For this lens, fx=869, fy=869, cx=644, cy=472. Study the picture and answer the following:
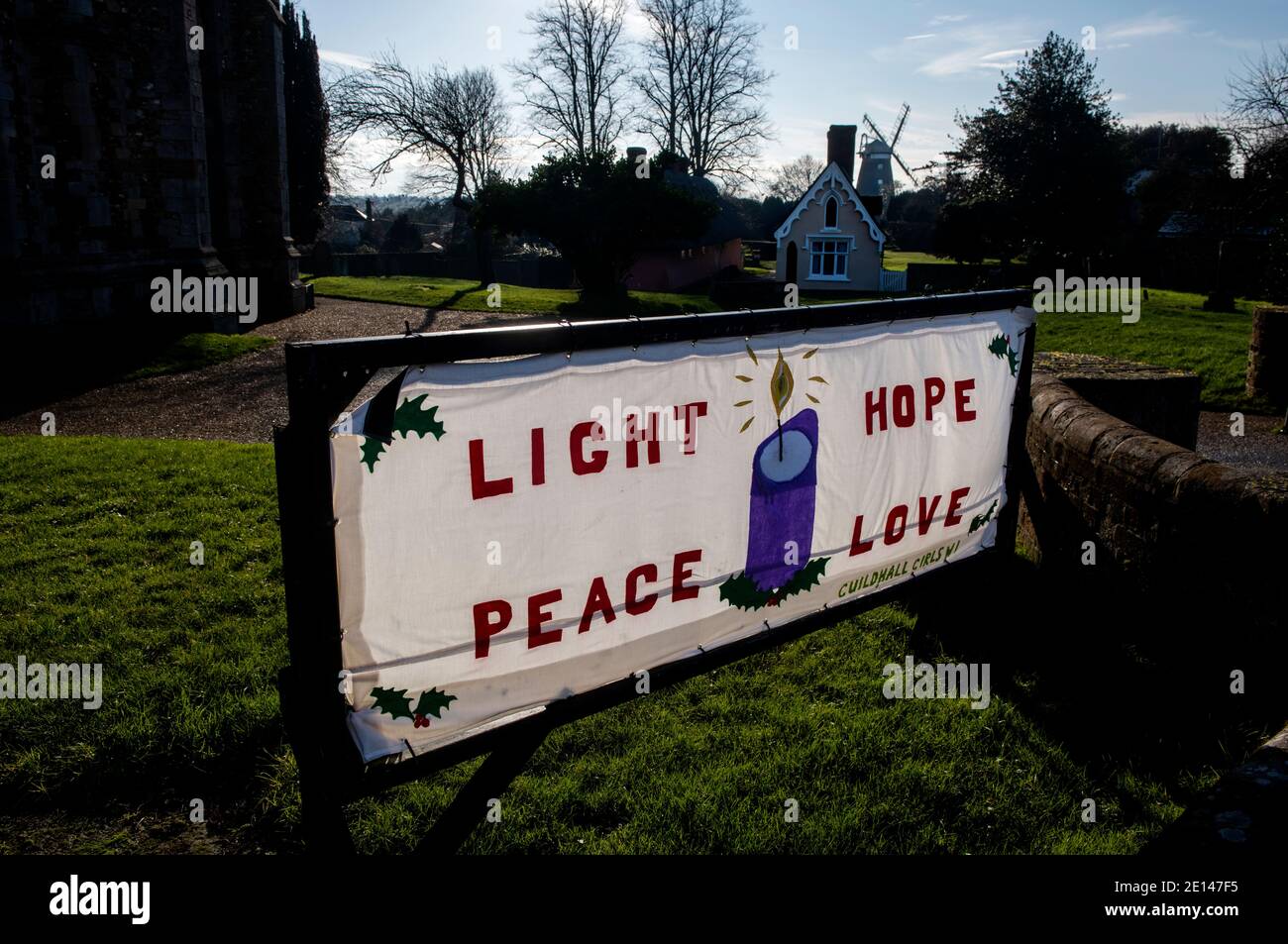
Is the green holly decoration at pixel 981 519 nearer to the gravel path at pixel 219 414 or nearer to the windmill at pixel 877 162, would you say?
the gravel path at pixel 219 414

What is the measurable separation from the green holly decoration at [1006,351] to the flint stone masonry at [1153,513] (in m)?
0.92

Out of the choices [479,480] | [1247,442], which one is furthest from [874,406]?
[1247,442]

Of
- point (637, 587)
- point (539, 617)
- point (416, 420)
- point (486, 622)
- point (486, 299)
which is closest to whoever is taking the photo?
point (416, 420)

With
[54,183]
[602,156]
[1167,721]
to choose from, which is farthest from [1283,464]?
[602,156]

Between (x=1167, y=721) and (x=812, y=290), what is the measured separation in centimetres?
4298

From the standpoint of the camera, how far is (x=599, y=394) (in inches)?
117

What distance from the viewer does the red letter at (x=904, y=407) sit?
4059 mm

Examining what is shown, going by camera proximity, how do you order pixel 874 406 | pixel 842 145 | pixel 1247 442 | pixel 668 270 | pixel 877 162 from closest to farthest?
pixel 874 406 → pixel 1247 442 → pixel 668 270 → pixel 842 145 → pixel 877 162

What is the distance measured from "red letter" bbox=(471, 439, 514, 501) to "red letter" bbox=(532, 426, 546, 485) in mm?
120

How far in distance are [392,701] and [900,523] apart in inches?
101

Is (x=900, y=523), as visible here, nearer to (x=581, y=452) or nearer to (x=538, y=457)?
(x=581, y=452)

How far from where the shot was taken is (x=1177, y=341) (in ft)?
57.2

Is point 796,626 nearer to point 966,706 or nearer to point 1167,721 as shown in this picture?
point 966,706

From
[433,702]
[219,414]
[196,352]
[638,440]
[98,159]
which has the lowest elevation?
[433,702]
